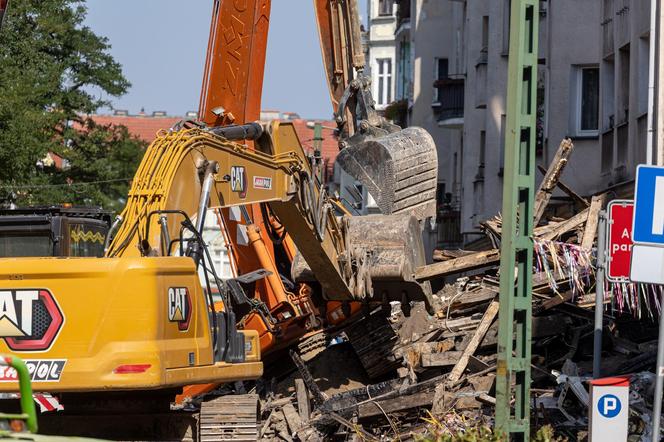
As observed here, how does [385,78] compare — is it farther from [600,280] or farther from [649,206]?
[649,206]

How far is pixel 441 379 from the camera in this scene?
17766 millimetres

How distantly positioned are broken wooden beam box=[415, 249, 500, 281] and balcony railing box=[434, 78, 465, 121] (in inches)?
847

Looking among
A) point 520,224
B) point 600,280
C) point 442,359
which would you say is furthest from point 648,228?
point 442,359

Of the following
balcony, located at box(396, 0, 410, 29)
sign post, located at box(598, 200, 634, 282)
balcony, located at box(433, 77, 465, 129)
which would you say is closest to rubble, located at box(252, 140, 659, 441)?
sign post, located at box(598, 200, 634, 282)

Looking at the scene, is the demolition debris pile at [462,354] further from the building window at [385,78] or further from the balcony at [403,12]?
the building window at [385,78]

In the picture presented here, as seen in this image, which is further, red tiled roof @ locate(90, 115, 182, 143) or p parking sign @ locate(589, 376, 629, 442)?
red tiled roof @ locate(90, 115, 182, 143)

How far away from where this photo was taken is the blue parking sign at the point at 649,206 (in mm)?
10984

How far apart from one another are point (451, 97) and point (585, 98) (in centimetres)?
1406

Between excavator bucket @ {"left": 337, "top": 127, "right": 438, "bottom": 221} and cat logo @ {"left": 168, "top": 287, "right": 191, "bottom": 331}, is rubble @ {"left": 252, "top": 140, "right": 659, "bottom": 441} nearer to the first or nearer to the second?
excavator bucket @ {"left": 337, "top": 127, "right": 438, "bottom": 221}

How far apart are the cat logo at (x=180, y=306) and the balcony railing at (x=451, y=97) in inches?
1152

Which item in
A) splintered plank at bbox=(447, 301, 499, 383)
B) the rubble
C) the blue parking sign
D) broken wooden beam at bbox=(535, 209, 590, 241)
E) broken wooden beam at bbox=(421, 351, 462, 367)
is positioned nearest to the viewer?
the blue parking sign

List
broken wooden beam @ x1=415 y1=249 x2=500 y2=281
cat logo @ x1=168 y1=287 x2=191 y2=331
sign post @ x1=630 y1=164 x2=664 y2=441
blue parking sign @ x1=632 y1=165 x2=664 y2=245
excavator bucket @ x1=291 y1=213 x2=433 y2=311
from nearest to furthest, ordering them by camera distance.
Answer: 1. sign post @ x1=630 y1=164 x2=664 y2=441
2. blue parking sign @ x1=632 y1=165 x2=664 y2=245
3. cat logo @ x1=168 y1=287 x2=191 y2=331
4. excavator bucket @ x1=291 y1=213 x2=433 y2=311
5. broken wooden beam @ x1=415 y1=249 x2=500 y2=281

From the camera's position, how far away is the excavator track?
558 inches

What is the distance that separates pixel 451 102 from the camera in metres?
41.2
